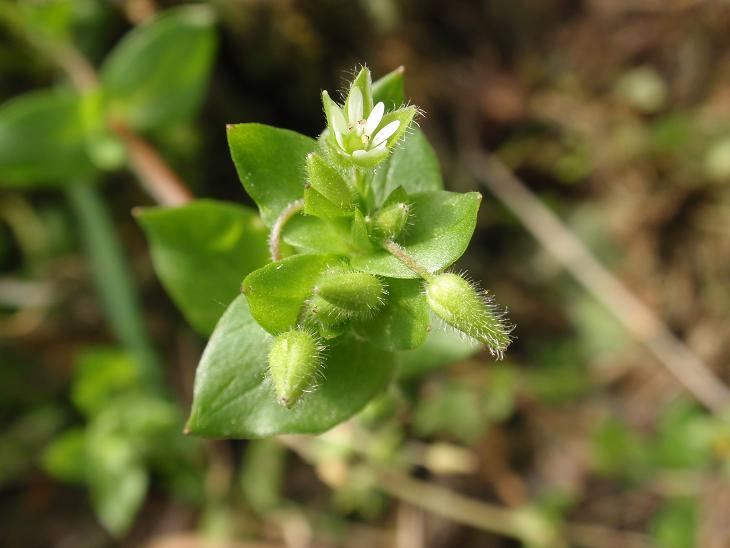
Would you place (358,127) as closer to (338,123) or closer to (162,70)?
→ (338,123)

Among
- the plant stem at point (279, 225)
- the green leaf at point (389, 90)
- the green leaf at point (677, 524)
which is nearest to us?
the plant stem at point (279, 225)

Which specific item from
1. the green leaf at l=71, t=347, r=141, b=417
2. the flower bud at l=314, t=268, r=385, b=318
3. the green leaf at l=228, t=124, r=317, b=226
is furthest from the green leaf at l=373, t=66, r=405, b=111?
the green leaf at l=71, t=347, r=141, b=417

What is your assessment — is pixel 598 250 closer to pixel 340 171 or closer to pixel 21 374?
pixel 340 171

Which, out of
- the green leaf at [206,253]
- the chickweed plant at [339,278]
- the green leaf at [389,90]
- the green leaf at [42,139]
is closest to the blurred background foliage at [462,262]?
the green leaf at [42,139]

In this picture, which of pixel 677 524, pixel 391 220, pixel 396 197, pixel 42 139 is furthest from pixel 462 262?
pixel 42 139

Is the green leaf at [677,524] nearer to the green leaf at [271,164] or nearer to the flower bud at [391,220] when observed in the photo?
the flower bud at [391,220]

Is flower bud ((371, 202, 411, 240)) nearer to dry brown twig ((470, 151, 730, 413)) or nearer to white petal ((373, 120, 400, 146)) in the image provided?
white petal ((373, 120, 400, 146))

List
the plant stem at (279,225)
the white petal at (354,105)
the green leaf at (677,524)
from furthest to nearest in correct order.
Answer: the green leaf at (677,524), the plant stem at (279,225), the white petal at (354,105)
